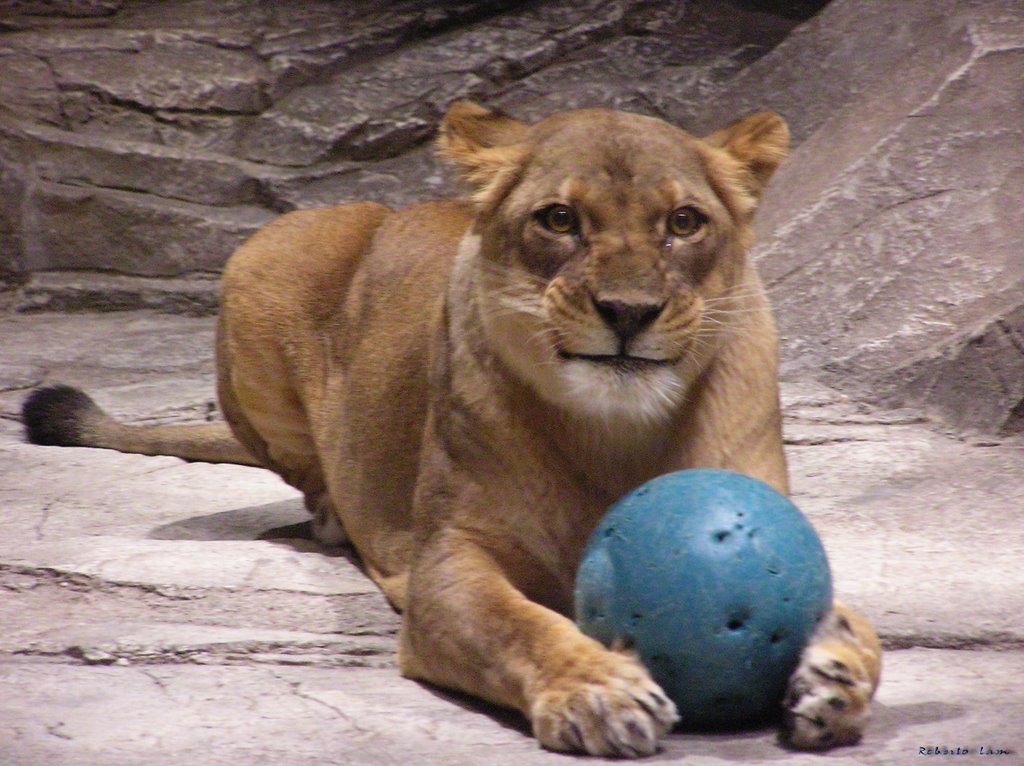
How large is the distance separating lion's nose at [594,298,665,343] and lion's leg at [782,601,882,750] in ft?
2.02

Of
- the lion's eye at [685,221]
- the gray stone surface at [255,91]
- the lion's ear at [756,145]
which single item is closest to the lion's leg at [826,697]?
the lion's eye at [685,221]

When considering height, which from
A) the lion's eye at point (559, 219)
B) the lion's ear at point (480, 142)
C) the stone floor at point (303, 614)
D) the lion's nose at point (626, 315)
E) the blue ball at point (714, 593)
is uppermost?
the lion's ear at point (480, 142)

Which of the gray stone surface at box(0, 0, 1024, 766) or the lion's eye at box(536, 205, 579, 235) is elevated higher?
the lion's eye at box(536, 205, 579, 235)

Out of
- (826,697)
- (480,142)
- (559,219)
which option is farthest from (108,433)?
(826,697)

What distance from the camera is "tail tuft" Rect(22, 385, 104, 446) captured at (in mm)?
4895

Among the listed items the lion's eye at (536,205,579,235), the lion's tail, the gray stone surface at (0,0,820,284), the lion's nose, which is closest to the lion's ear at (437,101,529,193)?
the lion's eye at (536,205,579,235)

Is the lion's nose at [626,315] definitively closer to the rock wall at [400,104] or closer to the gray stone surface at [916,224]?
the gray stone surface at [916,224]

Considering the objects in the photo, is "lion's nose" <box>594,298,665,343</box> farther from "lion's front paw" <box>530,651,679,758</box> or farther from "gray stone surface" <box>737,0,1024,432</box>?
"gray stone surface" <box>737,0,1024,432</box>

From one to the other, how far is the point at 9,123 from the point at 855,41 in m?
4.30

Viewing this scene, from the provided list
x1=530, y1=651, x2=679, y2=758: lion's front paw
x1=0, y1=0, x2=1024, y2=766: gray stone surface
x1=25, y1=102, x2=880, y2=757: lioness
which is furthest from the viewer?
x1=0, y1=0, x2=1024, y2=766: gray stone surface

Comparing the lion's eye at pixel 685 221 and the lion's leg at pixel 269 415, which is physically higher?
the lion's eye at pixel 685 221

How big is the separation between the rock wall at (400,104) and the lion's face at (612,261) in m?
2.66

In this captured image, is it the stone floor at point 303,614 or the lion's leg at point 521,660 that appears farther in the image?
the stone floor at point 303,614

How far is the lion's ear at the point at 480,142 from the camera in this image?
3062mm
